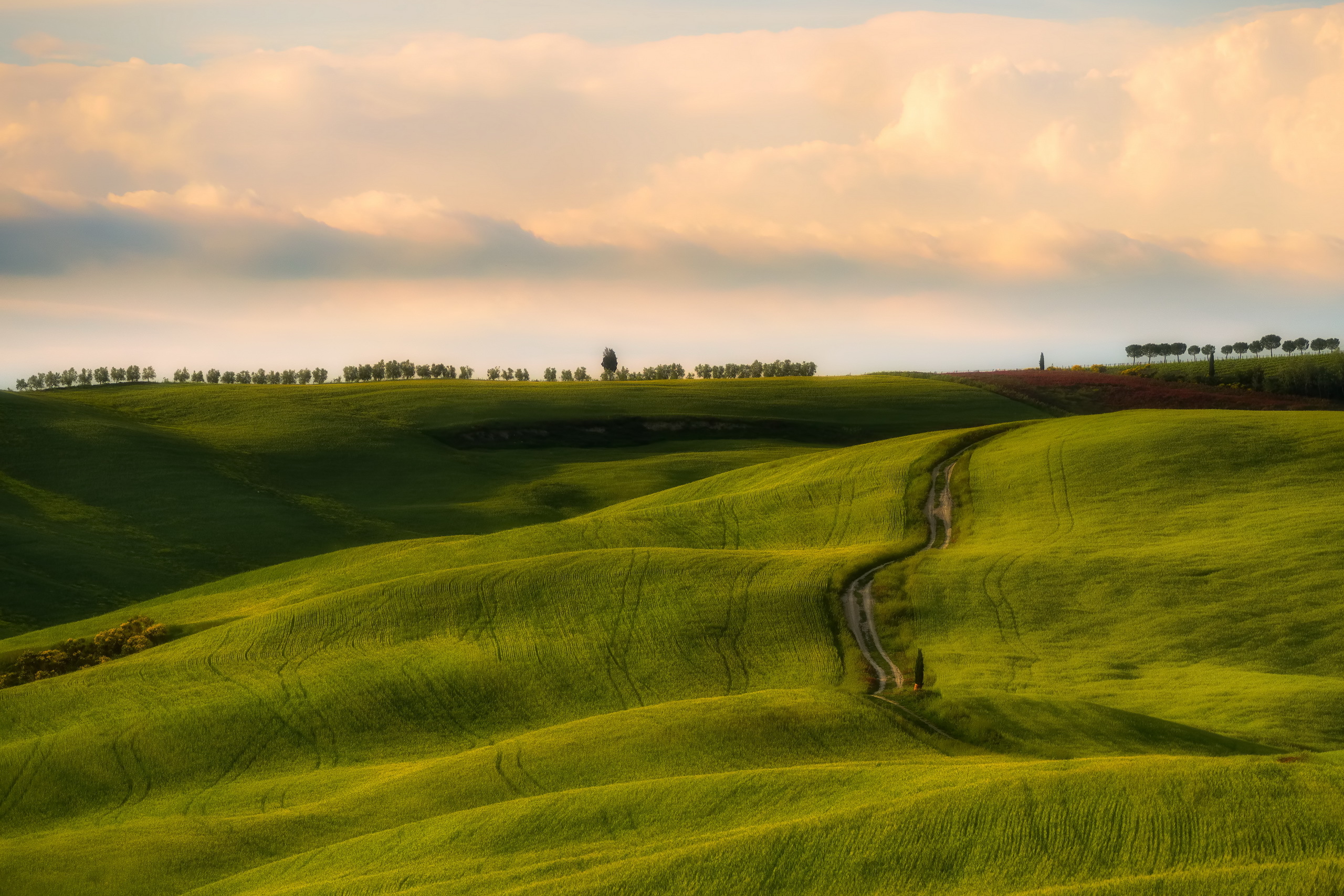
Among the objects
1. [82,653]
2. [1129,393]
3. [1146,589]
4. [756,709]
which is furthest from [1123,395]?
[82,653]

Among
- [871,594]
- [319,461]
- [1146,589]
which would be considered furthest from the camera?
[319,461]

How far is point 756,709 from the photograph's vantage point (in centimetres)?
2775

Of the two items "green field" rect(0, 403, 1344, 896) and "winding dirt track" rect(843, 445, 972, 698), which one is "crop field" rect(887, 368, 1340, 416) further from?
"green field" rect(0, 403, 1344, 896)

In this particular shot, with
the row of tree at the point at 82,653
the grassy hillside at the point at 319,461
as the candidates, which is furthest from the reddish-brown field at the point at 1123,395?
the row of tree at the point at 82,653

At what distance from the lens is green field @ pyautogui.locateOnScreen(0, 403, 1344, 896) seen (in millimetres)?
16641

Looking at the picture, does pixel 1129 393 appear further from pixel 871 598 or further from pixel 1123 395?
pixel 871 598

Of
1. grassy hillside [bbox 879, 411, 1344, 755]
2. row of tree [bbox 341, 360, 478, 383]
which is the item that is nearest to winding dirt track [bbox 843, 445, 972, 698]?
grassy hillside [bbox 879, 411, 1344, 755]

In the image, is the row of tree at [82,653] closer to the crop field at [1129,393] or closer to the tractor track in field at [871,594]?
the tractor track in field at [871,594]

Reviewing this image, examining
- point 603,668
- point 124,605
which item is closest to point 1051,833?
point 603,668

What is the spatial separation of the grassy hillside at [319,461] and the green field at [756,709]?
8.94 metres

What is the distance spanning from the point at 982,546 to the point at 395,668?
2528 cm

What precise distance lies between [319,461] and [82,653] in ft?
144

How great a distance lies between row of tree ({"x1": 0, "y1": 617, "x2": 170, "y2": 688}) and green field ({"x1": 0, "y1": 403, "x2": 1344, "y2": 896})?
1533mm

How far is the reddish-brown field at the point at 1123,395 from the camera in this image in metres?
97.6
